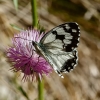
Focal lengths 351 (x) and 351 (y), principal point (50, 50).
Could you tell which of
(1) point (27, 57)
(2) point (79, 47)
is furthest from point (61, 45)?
(2) point (79, 47)

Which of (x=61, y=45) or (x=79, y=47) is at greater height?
(x=61, y=45)

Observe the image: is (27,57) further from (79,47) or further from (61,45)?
(79,47)

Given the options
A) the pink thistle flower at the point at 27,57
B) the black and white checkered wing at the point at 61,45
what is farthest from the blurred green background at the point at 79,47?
the black and white checkered wing at the point at 61,45

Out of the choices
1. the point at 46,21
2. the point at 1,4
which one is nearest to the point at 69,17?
the point at 46,21

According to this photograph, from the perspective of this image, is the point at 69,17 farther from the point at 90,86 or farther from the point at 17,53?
the point at 17,53

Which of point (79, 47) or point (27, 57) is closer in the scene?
point (27, 57)

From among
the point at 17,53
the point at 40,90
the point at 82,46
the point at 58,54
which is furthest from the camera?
the point at 82,46

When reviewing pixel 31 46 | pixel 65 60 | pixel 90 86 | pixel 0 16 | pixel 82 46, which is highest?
pixel 0 16
